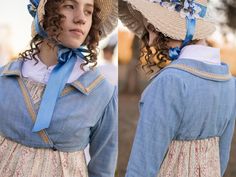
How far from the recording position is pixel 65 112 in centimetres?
164

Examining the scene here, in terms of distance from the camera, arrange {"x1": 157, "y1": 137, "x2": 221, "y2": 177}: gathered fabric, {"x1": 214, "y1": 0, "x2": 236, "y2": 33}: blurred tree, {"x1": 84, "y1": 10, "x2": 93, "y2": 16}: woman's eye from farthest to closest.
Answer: {"x1": 214, "y1": 0, "x2": 236, "y2": 33}: blurred tree < {"x1": 84, "y1": 10, "x2": 93, "y2": 16}: woman's eye < {"x1": 157, "y1": 137, "x2": 221, "y2": 177}: gathered fabric

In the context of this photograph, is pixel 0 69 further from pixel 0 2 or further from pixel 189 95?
pixel 0 2

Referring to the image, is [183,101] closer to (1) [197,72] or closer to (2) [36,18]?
(1) [197,72]

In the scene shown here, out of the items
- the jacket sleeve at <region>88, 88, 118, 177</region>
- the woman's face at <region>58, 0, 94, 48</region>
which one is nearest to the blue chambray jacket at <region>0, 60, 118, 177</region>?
the jacket sleeve at <region>88, 88, 118, 177</region>

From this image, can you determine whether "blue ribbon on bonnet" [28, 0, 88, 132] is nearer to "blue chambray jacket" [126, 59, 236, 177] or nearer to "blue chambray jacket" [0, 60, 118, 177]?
"blue chambray jacket" [0, 60, 118, 177]

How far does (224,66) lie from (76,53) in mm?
529

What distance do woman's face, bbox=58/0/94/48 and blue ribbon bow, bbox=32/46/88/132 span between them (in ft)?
0.11

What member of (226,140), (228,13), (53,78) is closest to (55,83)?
(53,78)

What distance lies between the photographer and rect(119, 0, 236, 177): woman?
4.99 ft

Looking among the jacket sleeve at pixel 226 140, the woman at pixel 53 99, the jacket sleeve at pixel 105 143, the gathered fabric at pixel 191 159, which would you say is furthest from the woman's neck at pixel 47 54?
the jacket sleeve at pixel 226 140

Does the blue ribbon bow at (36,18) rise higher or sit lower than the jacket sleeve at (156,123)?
higher

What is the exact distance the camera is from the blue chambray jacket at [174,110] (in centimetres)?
151

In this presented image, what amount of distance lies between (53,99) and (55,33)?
0.23 metres

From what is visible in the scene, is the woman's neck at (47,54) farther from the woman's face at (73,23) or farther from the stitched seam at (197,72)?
→ the stitched seam at (197,72)
